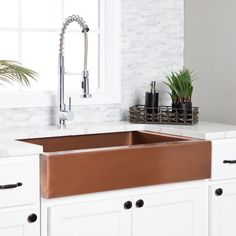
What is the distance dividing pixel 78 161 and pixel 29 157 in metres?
0.20

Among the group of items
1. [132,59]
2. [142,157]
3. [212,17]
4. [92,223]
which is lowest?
[92,223]

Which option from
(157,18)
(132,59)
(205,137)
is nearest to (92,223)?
(205,137)

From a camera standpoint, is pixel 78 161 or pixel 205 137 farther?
pixel 205 137

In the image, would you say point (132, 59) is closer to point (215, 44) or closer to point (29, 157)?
point (215, 44)

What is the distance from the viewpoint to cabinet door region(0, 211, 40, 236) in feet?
8.44

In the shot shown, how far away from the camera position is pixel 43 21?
12.7 ft

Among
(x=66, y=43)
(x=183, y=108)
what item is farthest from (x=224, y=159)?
(x=66, y=43)

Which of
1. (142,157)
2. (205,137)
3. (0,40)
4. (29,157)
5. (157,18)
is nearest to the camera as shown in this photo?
(29,157)

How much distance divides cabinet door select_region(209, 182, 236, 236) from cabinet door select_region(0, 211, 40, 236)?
3.07ft

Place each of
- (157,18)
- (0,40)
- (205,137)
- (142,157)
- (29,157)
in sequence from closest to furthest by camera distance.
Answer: (29,157)
(142,157)
(205,137)
(0,40)
(157,18)

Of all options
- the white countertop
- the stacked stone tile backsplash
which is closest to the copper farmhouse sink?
the white countertop

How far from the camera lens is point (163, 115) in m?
3.57

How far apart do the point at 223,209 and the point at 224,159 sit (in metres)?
0.25

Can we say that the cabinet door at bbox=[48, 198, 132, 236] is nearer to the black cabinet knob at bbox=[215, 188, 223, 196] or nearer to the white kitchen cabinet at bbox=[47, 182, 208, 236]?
the white kitchen cabinet at bbox=[47, 182, 208, 236]
